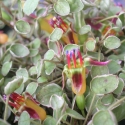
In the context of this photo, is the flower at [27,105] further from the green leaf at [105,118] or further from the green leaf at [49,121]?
the green leaf at [105,118]

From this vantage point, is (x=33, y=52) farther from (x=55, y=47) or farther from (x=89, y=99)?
(x=89, y=99)

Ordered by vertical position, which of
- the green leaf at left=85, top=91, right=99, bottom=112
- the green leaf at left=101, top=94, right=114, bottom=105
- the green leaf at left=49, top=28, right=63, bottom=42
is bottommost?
the green leaf at left=85, top=91, right=99, bottom=112

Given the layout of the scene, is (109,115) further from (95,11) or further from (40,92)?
(95,11)

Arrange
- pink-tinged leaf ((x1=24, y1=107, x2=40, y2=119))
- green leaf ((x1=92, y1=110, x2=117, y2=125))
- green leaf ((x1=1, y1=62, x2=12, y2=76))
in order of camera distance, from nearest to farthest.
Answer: green leaf ((x1=92, y1=110, x2=117, y2=125))
pink-tinged leaf ((x1=24, y1=107, x2=40, y2=119))
green leaf ((x1=1, y1=62, x2=12, y2=76))

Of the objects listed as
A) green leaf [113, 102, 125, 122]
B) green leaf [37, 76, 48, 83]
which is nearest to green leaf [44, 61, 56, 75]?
green leaf [37, 76, 48, 83]

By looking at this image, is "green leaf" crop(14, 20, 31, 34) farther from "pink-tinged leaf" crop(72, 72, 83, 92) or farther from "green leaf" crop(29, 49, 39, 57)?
"pink-tinged leaf" crop(72, 72, 83, 92)

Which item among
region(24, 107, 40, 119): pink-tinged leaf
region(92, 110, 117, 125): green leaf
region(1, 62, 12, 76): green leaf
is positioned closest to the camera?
region(92, 110, 117, 125): green leaf

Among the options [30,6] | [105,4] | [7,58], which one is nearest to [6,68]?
[7,58]

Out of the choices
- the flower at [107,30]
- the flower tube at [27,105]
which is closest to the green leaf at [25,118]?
the flower tube at [27,105]
